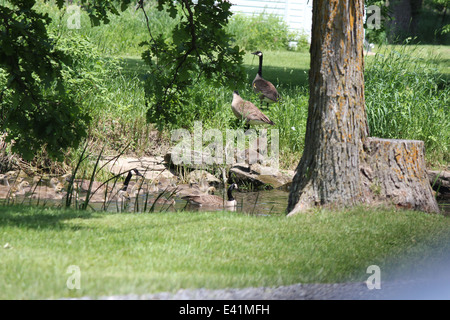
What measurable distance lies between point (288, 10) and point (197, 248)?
2472 centimetres

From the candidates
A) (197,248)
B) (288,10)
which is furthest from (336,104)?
(288,10)

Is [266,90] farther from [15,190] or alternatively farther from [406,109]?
[15,190]

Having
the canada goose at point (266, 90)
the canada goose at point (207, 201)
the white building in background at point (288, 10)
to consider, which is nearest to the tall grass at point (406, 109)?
the canada goose at point (266, 90)

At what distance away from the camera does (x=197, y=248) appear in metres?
5.25

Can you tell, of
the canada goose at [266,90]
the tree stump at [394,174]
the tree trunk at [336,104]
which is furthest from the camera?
the canada goose at [266,90]

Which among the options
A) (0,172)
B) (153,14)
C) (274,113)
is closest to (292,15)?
(153,14)

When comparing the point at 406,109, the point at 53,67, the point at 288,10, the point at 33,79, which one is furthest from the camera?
the point at 288,10

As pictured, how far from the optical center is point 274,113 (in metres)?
13.2

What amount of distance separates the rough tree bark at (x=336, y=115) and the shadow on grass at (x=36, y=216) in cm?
267

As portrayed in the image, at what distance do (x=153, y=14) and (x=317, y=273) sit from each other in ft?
72.1

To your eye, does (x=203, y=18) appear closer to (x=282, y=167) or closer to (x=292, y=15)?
(x=282, y=167)

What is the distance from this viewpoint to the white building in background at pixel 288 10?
2828 centimetres

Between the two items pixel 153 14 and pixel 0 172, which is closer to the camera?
pixel 0 172

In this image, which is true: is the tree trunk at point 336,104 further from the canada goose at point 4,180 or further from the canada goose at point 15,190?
the canada goose at point 4,180
